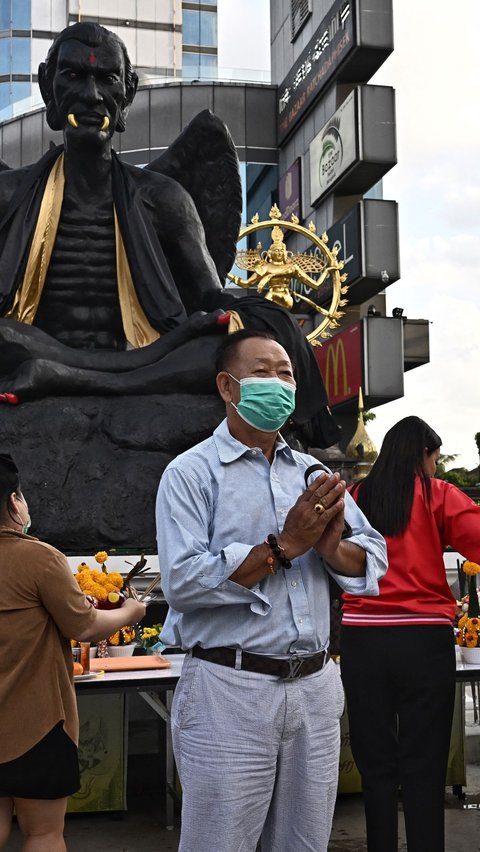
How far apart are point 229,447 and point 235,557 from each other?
1.07 feet

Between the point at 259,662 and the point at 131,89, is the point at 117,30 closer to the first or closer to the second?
the point at 131,89

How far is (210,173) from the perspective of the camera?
8.26 m

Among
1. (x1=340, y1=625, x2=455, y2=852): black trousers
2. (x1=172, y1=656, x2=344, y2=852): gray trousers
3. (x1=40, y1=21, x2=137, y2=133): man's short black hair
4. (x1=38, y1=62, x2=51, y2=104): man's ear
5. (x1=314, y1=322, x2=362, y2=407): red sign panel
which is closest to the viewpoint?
(x1=172, y1=656, x2=344, y2=852): gray trousers

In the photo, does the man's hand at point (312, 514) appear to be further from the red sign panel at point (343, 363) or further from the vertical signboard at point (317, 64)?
the vertical signboard at point (317, 64)

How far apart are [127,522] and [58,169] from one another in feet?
9.60

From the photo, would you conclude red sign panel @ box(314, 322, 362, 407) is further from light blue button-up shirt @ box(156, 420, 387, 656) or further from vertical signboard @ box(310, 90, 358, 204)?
light blue button-up shirt @ box(156, 420, 387, 656)

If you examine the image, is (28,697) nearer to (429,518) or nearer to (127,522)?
(429,518)

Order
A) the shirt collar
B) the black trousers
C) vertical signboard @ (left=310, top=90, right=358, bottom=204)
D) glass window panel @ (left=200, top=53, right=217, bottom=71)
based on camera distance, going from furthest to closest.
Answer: glass window panel @ (left=200, top=53, right=217, bottom=71)
vertical signboard @ (left=310, top=90, right=358, bottom=204)
the black trousers
the shirt collar

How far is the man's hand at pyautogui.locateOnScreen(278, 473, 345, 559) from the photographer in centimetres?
212

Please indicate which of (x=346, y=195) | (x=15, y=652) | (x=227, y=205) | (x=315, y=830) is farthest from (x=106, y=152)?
(x=346, y=195)

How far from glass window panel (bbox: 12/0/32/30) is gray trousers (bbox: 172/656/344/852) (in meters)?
40.1

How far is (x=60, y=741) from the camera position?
2635 millimetres

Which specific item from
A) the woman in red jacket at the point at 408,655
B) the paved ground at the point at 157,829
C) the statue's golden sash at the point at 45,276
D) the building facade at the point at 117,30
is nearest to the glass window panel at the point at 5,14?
the building facade at the point at 117,30

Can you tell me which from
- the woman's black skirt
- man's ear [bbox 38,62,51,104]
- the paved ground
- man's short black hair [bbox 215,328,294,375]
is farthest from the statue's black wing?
the woman's black skirt
